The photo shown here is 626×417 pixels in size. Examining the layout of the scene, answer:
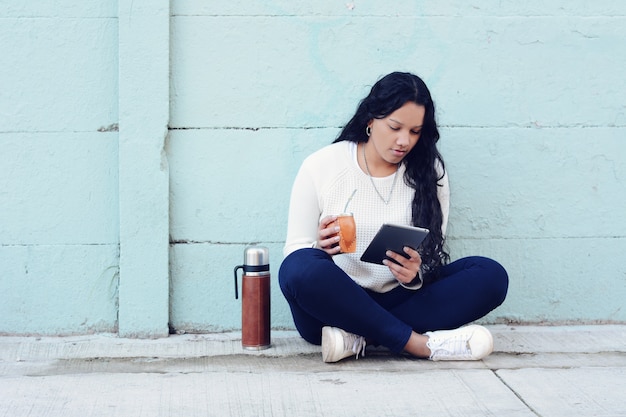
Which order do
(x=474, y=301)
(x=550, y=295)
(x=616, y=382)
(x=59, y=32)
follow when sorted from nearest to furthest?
(x=616, y=382), (x=474, y=301), (x=59, y=32), (x=550, y=295)

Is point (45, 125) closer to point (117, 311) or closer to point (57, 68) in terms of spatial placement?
point (57, 68)

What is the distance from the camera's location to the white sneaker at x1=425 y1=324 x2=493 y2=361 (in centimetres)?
287

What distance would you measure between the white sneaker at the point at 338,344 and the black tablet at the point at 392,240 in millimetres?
274

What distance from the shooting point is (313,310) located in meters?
2.81

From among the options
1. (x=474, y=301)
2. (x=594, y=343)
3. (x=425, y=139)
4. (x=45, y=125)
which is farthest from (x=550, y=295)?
(x=45, y=125)

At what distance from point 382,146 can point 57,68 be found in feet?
4.33

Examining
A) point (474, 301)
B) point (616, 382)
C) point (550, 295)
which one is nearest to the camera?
point (616, 382)

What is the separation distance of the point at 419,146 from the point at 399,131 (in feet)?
0.64

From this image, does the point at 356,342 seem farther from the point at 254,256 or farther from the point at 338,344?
the point at 254,256

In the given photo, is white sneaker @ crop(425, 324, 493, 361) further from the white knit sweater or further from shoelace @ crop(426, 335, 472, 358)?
the white knit sweater

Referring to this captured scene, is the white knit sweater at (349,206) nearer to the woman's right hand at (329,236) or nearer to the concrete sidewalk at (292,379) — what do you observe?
the woman's right hand at (329,236)

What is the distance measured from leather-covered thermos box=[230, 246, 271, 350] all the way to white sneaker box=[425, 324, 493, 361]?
2.02ft

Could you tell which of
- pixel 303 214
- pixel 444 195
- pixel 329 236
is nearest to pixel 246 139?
pixel 303 214

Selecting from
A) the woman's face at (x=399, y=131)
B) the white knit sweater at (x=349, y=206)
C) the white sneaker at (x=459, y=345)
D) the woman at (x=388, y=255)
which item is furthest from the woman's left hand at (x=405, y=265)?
the woman's face at (x=399, y=131)
